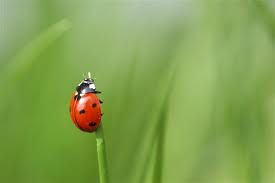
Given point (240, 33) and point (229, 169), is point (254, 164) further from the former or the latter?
point (240, 33)

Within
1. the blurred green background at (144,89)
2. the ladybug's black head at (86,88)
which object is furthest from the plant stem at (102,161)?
the ladybug's black head at (86,88)

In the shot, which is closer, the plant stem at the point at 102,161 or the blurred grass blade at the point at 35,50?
the plant stem at the point at 102,161

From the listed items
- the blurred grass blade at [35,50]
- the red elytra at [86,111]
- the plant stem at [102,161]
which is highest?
the blurred grass blade at [35,50]

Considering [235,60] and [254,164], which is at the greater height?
[235,60]

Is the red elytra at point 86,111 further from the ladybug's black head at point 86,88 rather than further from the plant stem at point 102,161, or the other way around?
the plant stem at point 102,161

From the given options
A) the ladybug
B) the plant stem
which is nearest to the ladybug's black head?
the ladybug

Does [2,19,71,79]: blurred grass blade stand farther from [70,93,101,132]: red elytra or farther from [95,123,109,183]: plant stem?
[95,123,109,183]: plant stem

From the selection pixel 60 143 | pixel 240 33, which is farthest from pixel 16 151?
→ pixel 240 33
